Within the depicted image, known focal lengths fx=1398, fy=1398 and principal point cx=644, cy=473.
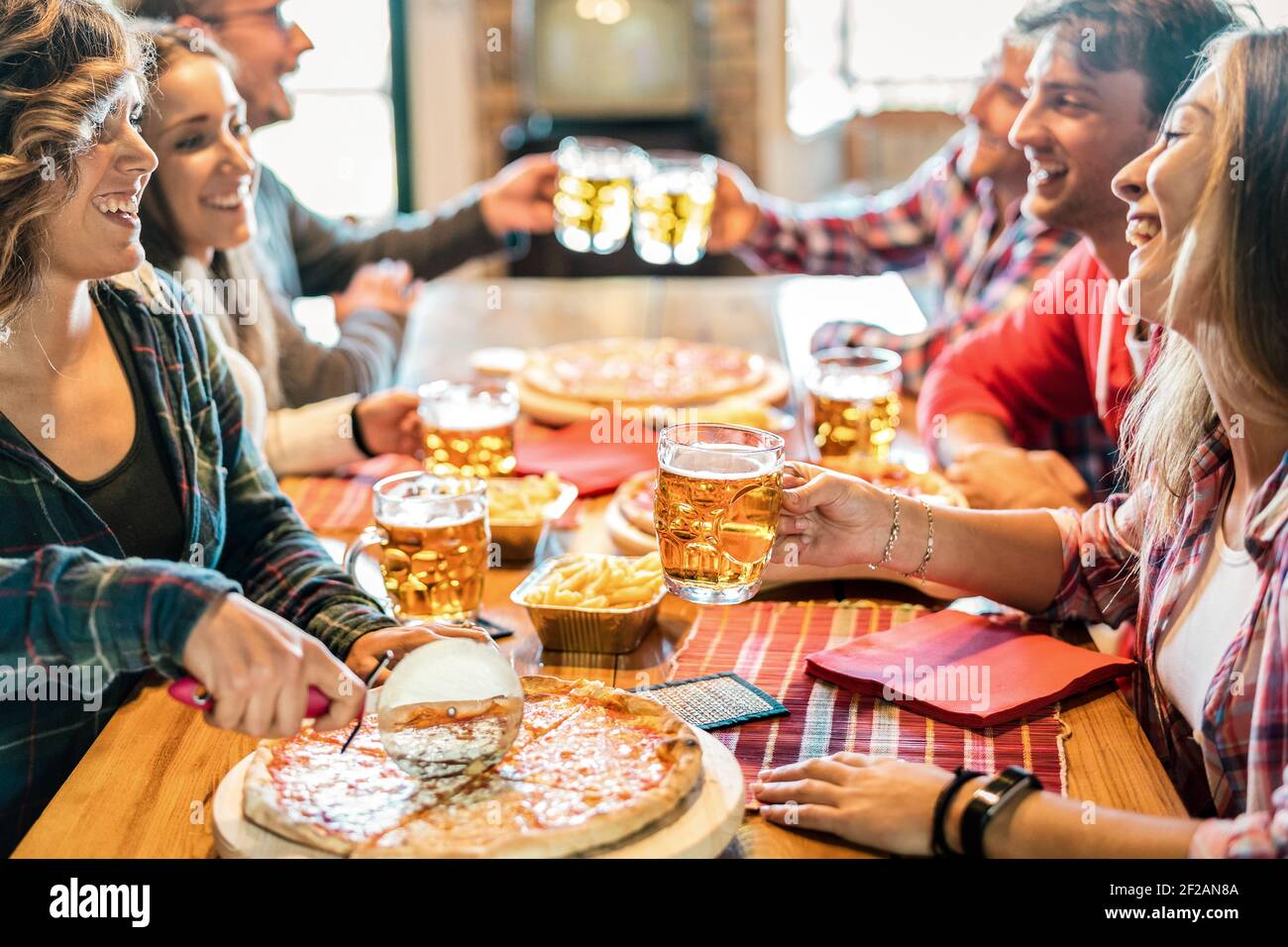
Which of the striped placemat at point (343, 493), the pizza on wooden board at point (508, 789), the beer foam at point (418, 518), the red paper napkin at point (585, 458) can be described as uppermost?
the beer foam at point (418, 518)

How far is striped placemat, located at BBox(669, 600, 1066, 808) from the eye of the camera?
4.23 ft

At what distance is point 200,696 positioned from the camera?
3.48 feet

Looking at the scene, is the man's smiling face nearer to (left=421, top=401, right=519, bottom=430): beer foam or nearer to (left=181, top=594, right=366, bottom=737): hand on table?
(left=421, top=401, right=519, bottom=430): beer foam

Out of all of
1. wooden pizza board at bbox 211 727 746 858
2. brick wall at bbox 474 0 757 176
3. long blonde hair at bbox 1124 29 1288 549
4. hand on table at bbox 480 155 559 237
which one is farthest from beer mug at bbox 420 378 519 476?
brick wall at bbox 474 0 757 176

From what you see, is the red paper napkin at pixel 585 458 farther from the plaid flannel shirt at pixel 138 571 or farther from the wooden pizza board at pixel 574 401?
the plaid flannel shirt at pixel 138 571

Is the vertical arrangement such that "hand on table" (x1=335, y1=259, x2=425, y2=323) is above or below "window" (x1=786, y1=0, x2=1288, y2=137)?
below

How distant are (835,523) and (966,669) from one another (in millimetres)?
230

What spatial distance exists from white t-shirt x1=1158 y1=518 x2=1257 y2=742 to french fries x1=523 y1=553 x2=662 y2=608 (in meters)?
0.54

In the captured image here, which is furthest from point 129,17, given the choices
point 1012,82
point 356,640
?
point 1012,82

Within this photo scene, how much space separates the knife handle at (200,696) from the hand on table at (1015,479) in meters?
1.15

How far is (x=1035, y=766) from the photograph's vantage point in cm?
127

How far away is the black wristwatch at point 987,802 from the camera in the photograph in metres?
1.10

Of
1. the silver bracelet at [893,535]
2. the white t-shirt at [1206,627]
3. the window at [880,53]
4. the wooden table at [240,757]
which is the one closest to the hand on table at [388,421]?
the wooden table at [240,757]
